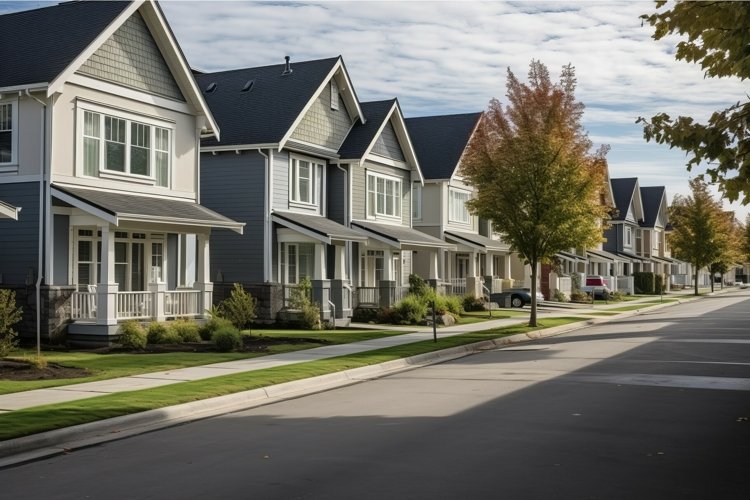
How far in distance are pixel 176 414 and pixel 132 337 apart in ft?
33.0

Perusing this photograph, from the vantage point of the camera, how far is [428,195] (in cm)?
4634

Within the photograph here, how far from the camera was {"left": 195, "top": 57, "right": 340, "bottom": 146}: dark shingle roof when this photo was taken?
32.1 metres

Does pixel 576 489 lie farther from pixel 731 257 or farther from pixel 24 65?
pixel 731 257

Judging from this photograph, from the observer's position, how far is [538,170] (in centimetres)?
3128

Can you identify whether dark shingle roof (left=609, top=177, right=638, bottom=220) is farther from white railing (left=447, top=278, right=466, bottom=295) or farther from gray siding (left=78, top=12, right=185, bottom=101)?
gray siding (left=78, top=12, right=185, bottom=101)

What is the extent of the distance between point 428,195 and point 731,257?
4762 cm

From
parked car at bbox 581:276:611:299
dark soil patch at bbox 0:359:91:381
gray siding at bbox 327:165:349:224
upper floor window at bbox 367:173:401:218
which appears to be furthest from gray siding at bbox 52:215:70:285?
parked car at bbox 581:276:611:299

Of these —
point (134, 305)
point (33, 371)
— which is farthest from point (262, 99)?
point (33, 371)

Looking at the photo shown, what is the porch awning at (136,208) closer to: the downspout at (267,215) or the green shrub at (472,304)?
the downspout at (267,215)

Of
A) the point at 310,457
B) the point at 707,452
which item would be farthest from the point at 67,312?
the point at 707,452

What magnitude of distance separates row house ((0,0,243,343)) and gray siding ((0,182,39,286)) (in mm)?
31

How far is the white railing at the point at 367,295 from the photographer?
119 feet

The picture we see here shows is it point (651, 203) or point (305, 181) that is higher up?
point (651, 203)

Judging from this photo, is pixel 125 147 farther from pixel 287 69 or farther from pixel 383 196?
pixel 383 196
